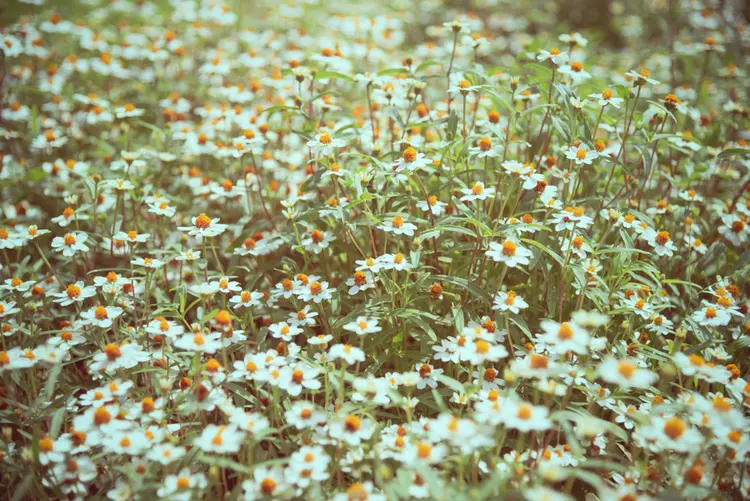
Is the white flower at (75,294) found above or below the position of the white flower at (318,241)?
below

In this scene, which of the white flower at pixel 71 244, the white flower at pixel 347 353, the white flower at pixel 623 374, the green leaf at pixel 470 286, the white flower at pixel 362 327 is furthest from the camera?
the white flower at pixel 71 244

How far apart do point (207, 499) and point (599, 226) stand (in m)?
1.79

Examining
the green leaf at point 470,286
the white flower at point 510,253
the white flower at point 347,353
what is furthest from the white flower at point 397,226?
the white flower at point 347,353

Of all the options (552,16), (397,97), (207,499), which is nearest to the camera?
(207,499)

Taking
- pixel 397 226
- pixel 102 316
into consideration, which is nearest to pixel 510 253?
pixel 397 226

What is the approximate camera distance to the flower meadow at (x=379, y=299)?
1539 millimetres

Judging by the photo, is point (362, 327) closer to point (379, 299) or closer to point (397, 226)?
point (379, 299)

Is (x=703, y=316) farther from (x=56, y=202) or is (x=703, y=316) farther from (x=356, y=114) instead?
(x=56, y=202)

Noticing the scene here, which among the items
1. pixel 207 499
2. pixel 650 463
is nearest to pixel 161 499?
pixel 207 499

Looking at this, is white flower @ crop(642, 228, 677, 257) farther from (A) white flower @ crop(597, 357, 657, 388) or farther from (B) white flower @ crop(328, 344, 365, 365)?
(B) white flower @ crop(328, 344, 365, 365)

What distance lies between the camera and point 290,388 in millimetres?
1648

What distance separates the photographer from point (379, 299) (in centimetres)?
201

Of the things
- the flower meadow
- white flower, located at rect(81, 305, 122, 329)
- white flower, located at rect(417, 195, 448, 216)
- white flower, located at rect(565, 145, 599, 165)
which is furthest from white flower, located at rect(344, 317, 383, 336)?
white flower, located at rect(565, 145, 599, 165)

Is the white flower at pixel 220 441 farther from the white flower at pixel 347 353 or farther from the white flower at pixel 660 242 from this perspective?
the white flower at pixel 660 242
